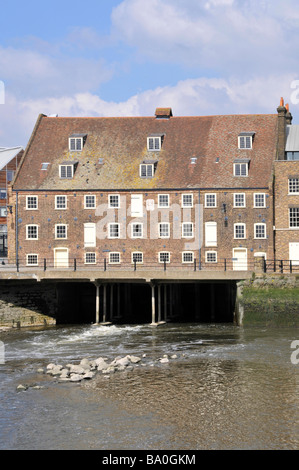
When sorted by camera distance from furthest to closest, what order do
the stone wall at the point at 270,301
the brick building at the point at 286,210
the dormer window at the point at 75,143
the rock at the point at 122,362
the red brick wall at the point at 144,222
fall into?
the dormer window at the point at 75,143 < the red brick wall at the point at 144,222 < the brick building at the point at 286,210 < the stone wall at the point at 270,301 < the rock at the point at 122,362

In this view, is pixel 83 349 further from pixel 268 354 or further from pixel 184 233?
pixel 184 233

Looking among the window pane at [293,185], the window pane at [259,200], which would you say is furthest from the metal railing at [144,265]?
the window pane at [293,185]

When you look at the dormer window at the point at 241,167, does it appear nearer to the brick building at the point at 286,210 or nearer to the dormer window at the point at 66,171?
the brick building at the point at 286,210

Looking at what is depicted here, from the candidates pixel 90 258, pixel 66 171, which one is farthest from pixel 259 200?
pixel 66 171

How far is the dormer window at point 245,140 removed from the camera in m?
53.1

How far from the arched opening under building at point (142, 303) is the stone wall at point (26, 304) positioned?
0.81 m

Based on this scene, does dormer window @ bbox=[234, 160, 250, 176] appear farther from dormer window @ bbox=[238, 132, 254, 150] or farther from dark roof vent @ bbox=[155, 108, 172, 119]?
dark roof vent @ bbox=[155, 108, 172, 119]

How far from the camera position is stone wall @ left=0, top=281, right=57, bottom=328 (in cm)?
4212

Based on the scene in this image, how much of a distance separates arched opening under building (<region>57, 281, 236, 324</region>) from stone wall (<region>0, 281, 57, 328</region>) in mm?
812

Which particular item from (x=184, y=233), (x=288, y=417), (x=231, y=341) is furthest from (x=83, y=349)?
(x=184, y=233)

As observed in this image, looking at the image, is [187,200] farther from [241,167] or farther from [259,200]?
[259,200]
